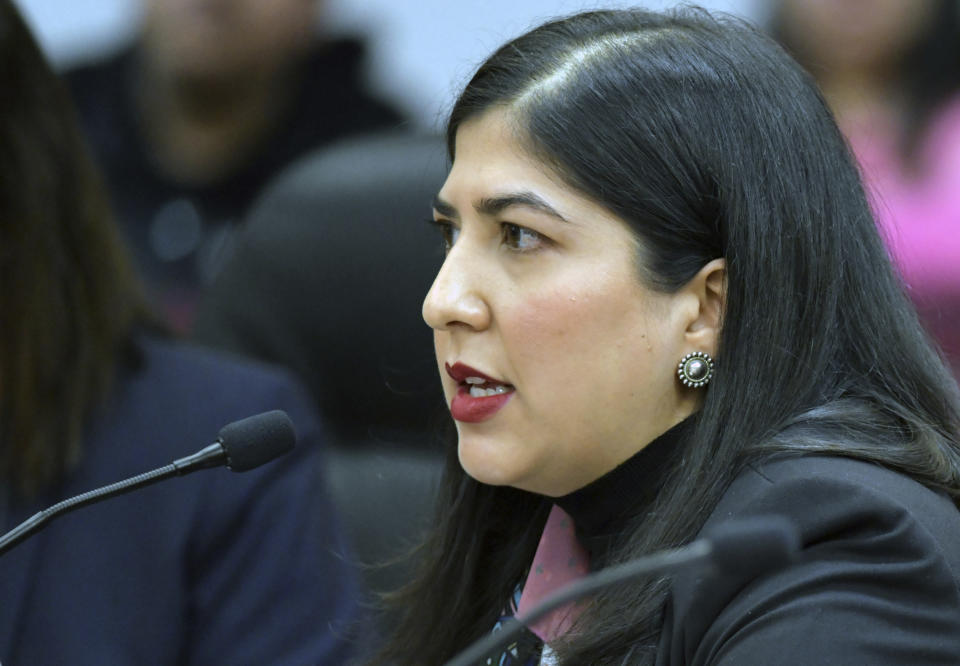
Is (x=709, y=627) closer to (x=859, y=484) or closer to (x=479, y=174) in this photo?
(x=859, y=484)

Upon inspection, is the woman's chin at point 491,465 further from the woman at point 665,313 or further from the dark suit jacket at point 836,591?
the dark suit jacket at point 836,591

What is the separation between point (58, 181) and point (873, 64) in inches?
58.0

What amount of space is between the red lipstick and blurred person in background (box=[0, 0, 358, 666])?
0.54 metres

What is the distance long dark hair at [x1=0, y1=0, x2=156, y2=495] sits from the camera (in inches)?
70.5

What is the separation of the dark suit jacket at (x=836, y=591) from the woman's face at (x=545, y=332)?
0.15 meters

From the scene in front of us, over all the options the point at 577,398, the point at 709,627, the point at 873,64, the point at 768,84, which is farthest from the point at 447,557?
the point at 873,64

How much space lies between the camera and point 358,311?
7.36ft

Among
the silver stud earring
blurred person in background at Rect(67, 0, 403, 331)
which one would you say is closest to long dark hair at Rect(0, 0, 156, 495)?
the silver stud earring

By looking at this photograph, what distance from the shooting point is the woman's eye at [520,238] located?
4.18ft

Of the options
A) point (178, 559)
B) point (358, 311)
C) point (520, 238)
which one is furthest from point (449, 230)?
point (358, 311)

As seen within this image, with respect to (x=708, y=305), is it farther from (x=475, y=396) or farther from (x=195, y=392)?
(x=195, y=392)

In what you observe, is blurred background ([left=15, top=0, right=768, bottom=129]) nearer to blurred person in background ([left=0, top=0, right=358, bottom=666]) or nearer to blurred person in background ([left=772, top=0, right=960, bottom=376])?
blurred person in background ([left=772, top=0, right=960, bottom=376])

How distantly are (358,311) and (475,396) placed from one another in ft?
3.15

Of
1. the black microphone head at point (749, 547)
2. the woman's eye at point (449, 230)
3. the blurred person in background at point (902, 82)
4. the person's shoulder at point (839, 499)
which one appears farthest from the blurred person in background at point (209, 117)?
the black microphone head at point (749, 547)
